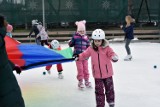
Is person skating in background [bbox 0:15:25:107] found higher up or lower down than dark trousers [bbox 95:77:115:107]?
higher up

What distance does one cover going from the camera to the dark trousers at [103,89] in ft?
15.9

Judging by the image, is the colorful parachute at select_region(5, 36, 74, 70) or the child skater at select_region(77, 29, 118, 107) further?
the colorful parachute at select_region(5, 36, 74, 70)

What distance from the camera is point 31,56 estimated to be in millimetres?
5965

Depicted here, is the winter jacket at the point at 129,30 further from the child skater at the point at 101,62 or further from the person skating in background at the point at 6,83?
the person skating in background at the point at 6,83

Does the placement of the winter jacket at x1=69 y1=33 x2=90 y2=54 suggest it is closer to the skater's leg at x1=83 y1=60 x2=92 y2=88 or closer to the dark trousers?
the skater's leg at x1=83 y1=60 x2=92 y2=88

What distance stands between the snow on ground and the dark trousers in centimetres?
49

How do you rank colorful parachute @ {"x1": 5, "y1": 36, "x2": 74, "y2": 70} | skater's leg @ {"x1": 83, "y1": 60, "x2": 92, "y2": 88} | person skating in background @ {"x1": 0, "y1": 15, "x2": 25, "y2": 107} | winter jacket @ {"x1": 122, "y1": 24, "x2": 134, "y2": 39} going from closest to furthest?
1. person skating in background @ {"x1": 0, "y1": 15, "x2": 25, "y2": 107}
2. colorful parachute @ {"x1": 5, "y1": 36, "x2": 74, "y2": 70}
3. skater's leg @ {"x1": 83, "y1": 60, "x2": 92, "y2": 88}
4. winter jacket @ {"x1": 122, "y1": 24, "x2": 134, "y2": 39}

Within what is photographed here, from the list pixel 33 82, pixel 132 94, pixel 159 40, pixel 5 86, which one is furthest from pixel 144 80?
pixel 159 40

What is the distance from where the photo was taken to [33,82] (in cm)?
719

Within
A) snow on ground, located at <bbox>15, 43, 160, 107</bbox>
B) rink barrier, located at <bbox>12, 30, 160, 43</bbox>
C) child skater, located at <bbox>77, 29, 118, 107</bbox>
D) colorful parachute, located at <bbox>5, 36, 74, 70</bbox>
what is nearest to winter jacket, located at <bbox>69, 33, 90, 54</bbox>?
colorful parachute, located at <bbox>5, 36, 74, 70</bbox>

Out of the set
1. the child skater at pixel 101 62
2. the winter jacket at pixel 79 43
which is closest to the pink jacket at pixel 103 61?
the child skater at pixel 101 62

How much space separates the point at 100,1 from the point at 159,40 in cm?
327

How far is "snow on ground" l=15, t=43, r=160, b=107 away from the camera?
554 centimetres

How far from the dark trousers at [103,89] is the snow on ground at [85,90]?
0.49 m
